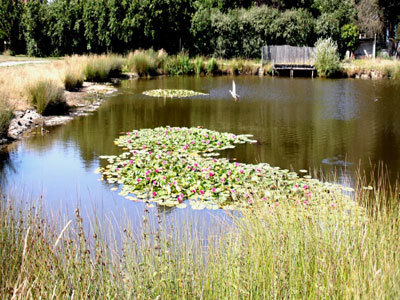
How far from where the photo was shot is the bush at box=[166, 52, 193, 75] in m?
22.2

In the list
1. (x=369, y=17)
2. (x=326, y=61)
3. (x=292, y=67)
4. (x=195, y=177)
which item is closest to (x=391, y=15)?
(x=369, y=17)

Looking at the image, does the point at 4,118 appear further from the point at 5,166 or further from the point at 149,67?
the point at 149,67

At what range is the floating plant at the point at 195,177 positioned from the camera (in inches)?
214

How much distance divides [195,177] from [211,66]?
16831mm

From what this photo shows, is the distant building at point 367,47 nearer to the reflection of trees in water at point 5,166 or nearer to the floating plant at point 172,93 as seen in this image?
the floating plant at point 172,93

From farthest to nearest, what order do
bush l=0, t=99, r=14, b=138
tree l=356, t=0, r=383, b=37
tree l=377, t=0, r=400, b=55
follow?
tree l=356, t=0, r=383, b=37
tree l=377, t=0, r=400, b=55
bush l=0, t=99, r=14, b=138

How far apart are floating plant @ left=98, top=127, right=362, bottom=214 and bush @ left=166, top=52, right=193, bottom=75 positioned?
14.3 m

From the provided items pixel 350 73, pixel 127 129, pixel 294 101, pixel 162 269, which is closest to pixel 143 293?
pixel 162 269

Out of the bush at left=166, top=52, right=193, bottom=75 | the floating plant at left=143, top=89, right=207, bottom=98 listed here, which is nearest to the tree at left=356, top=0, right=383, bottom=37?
the bush at left=166, top=52, right=193, bottom=75

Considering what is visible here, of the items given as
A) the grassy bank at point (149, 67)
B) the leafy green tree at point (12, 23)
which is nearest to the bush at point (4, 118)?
the grassy bank at point (149, 67)

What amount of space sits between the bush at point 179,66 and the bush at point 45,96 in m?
11.1

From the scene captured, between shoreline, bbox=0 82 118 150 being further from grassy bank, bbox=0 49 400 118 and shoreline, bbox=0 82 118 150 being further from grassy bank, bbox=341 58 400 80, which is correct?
grassy bank, bbox=341 58 400 80

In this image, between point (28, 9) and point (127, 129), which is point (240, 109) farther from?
point (28, 9)

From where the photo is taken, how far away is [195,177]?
6.18 metres
